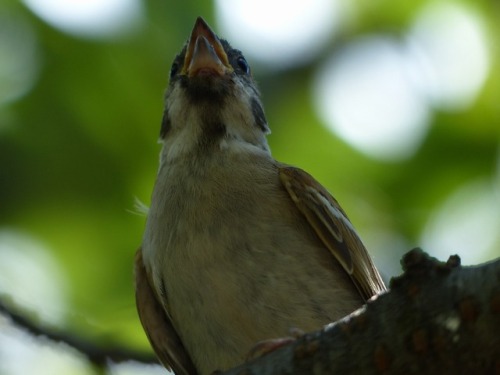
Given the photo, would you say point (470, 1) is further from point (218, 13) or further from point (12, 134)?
point (12, 134)

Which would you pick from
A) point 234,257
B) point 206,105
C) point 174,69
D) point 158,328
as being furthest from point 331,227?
point 174,69

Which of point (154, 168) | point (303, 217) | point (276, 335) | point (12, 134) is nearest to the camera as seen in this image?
point (276, 335)

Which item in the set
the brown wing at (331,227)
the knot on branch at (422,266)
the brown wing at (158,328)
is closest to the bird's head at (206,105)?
the brown wing at (331,227)

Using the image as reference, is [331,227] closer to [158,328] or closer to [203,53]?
[158,328]

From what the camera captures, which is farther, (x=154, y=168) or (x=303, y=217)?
(x=154, y=168)

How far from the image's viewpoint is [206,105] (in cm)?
567

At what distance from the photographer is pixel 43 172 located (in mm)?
5562

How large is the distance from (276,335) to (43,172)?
73.0 inches

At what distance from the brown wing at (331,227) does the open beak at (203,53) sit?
108 cm

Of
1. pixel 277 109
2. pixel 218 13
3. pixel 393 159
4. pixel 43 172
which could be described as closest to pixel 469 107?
pixel 393 159

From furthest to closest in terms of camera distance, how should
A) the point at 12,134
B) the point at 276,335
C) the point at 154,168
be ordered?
1. the point at 154,168
2. the point at 12,134
3. the point at 276,335

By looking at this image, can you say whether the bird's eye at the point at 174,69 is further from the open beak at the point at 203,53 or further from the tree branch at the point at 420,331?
the tree branch at the point at 420,331

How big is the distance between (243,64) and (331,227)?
164 centimetres

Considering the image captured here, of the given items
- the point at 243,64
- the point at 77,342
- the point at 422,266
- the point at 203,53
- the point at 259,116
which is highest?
the point at 243,64
